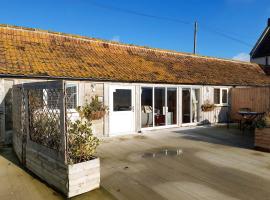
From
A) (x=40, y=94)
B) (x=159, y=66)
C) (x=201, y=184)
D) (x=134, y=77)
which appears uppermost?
(x=159, y=66)

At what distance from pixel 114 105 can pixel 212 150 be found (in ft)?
16.3

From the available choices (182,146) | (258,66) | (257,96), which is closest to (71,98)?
(182,146)

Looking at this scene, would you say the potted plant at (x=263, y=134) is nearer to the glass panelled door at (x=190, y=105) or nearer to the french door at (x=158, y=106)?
the french door at (x=158, y=106)

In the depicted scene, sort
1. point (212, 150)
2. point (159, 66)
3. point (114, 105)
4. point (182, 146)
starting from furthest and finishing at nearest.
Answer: point (159, 66) < point (114, 105) < point (182, 146) < point (212, 150)

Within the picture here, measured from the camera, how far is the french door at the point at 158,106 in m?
11.9

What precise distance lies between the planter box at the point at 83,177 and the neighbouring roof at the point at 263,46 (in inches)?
1102

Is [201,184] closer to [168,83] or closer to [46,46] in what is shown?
[168,83]

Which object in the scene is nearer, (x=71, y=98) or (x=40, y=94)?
(x=40, y=94)

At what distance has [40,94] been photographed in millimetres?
6113

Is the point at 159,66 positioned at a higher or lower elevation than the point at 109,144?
higher

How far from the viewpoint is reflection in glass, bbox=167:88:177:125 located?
42.3 feet

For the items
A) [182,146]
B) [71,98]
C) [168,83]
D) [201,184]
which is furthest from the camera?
[168,83]

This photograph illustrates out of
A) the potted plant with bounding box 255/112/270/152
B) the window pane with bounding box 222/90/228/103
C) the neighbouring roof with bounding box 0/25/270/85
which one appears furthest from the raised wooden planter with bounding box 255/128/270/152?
the window pane with bounding box 222/90/228/103

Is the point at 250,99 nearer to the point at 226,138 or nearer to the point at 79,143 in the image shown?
the point at 226,138
